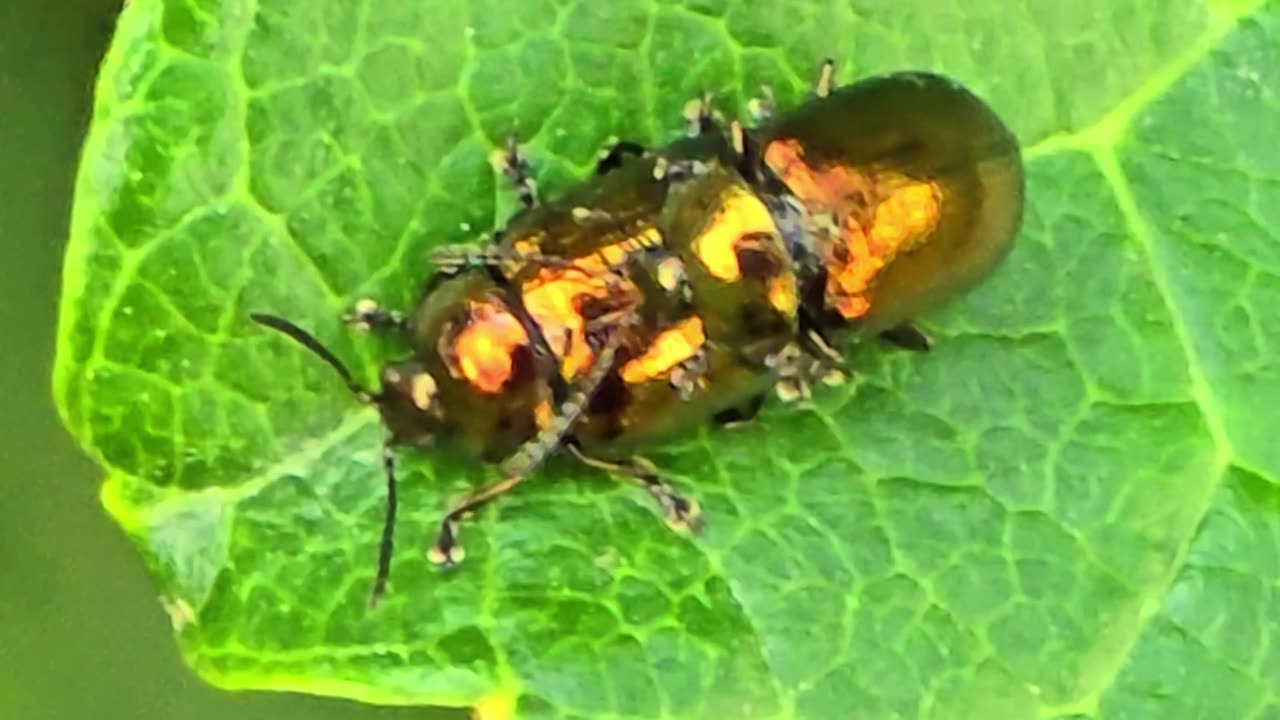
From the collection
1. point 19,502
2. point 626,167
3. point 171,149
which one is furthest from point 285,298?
point 19,502

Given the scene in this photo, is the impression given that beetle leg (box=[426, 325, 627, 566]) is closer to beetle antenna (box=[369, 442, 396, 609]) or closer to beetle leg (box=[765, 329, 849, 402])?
beetle antenna (box=[369, 442, 396, 609])

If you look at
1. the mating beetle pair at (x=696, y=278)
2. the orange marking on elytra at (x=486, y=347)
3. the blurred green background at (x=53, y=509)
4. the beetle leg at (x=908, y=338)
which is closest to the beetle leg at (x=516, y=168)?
the mating beetle pair at (x=696, y=278)

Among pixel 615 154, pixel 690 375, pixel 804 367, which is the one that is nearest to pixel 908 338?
pixel 804 367

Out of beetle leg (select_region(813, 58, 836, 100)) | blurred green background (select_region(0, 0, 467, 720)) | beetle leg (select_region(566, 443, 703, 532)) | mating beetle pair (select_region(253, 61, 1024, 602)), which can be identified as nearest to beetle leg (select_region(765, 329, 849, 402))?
mating beetle pair (select_region(253, 61, 1024, 602))

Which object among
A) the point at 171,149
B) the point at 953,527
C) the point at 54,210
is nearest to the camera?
the point at 171,149

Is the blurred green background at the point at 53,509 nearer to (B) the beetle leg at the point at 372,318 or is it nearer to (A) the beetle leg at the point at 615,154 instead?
(B) the beetle leg at the point at 372,318

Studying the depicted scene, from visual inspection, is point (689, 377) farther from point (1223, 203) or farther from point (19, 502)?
point (19, 502)
